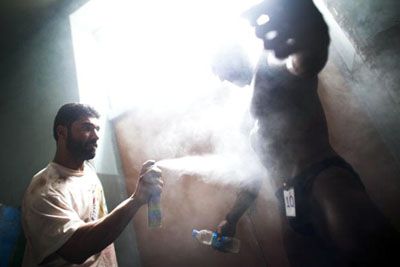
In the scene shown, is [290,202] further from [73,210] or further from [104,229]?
[73,210]

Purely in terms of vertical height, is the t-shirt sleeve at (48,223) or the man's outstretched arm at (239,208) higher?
the t-shirt sleeve at (48,223)

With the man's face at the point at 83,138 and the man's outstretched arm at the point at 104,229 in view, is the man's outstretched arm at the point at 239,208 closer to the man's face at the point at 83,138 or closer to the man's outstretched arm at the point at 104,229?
the man's outstretched arm at the point at 104,229

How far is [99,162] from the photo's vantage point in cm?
220

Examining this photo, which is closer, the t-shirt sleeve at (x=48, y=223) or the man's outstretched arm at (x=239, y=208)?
the t-shirt sleeve at (x=48, y=223)

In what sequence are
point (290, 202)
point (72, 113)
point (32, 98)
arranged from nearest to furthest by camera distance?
1. point (290, 202)
2. point (72, 113)
3. point (32, 98)

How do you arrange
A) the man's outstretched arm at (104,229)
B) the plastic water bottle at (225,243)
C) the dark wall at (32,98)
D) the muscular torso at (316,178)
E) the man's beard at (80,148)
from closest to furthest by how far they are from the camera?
the muscular torso at (316,178), the man's outstretched arm at (104,229), the plastic water bottle at (225,243), the man's beard at (80,148), the dark wall at (32,98)

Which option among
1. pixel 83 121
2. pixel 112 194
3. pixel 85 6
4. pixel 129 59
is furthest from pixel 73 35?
pixel 112 194

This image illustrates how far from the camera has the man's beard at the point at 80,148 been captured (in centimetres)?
177

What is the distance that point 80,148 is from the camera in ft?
5.80

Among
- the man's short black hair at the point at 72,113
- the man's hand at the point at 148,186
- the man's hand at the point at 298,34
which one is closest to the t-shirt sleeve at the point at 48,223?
the man's hand at the point at 148,186

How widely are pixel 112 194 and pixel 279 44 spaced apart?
68.3 inches

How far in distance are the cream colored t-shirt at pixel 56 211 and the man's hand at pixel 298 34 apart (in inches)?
57.9

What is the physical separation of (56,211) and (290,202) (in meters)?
1.23

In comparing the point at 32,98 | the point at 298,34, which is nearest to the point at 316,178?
the point at 298,34
